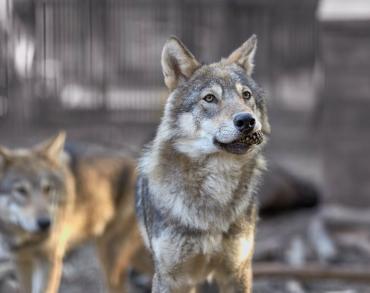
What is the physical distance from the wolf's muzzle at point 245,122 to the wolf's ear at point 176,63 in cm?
69

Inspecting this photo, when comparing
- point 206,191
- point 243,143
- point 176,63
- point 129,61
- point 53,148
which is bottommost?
point 129,61

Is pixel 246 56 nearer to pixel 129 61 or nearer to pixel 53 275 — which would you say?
pixel 53 275

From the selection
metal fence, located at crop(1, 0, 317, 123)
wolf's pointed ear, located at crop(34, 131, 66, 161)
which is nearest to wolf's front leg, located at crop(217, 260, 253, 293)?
wolf's pointed ear, located at crop(34, 131, 66, 161)

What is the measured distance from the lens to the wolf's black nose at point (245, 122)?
5.25m

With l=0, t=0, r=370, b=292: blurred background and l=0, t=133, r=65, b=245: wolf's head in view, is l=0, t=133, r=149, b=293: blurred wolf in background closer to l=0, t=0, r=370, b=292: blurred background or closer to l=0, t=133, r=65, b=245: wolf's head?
l=0, t=133, r=65, b=245: wolf's head

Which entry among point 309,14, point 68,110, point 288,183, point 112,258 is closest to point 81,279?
point 112,258

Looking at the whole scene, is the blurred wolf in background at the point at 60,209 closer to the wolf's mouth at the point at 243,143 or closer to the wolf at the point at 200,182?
the wolf at the point at 200,182

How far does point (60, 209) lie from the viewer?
738 centimetres

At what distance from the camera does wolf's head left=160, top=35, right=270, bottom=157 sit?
211 inches

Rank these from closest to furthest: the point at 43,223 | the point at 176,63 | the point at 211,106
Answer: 1. the point at 211,106
2. the point at 176,63
3. the point at 43,223

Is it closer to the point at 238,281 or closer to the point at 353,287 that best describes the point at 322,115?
the point at 353,287

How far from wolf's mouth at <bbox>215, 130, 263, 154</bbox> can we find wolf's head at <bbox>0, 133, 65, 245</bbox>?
2077 millimetres

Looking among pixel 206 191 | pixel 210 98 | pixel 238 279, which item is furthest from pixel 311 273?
pixel 210 98

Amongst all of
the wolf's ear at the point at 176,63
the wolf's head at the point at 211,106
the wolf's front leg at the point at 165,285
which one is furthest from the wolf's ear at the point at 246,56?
the wolf's front leg at the point at 165,285
